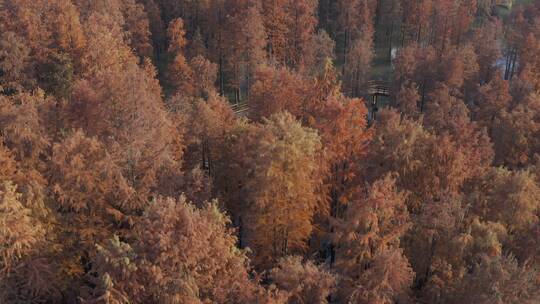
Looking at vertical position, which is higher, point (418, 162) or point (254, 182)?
point (254, 182)

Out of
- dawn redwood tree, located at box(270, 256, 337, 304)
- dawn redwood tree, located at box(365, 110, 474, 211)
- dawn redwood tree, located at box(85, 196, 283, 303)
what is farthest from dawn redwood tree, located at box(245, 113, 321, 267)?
dawn redwood tree, located at box(85, 196, 283, 303)

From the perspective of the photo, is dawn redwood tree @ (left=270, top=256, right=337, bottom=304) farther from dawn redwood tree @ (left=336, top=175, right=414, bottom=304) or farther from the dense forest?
dawn redwood tree @ (left=336, top=175, right=414, bottom=304)

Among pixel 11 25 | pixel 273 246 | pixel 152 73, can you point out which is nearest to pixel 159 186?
pixel 273 246

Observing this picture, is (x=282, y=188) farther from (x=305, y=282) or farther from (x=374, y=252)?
(x=305, y=282)

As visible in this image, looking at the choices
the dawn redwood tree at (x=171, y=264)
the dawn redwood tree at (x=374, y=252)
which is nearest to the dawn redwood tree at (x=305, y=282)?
the dawn redwood tree at (x=171, y=264)

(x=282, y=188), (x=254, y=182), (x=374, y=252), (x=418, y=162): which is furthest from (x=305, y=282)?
(x=418, y=162)

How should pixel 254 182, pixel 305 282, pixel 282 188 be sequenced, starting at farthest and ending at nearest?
1. pixel 282 188
2. pixel 254 182
3. pixel 305 282

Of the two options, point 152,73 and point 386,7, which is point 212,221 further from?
point 386,7

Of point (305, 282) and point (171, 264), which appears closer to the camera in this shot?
point (171, 264)
